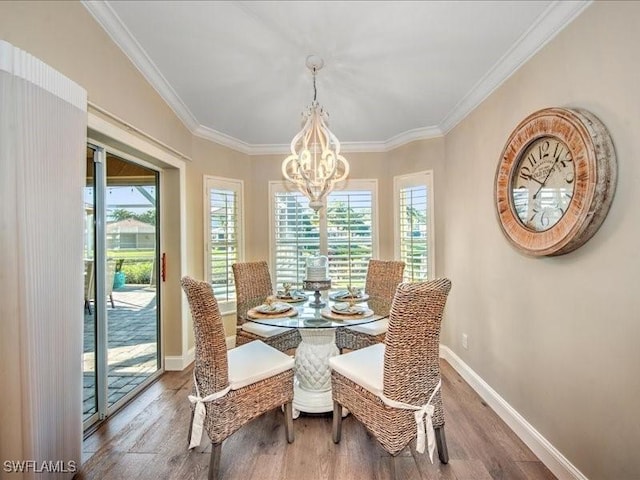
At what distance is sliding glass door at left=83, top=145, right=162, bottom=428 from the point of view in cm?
219

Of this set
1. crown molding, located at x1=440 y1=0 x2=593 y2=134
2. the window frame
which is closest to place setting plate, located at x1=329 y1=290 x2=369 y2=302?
the window frame

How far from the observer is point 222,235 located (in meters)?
3.73

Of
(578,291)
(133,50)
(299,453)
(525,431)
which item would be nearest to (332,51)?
(133,50)

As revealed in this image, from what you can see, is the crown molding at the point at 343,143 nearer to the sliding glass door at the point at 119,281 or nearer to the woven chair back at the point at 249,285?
the sliding glass door at the point at 119,281

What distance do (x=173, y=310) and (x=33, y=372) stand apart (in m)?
1.71

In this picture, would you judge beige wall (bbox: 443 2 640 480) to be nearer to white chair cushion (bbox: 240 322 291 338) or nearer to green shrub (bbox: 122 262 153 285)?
white chair cushion (bbox: 240 322 291 338)

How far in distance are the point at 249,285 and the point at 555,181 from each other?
259 cm

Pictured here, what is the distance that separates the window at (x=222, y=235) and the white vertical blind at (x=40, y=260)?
1877mm

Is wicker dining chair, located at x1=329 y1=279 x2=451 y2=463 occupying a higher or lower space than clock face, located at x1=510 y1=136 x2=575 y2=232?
lower

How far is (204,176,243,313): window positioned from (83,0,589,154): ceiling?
85 cm

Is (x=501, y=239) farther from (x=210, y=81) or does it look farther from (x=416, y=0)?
(x=210, y=81)

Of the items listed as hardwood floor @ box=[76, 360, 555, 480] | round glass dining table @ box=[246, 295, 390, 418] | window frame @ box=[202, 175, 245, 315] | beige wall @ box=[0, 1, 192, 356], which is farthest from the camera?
window frame @ box=[202, 175, 245, 315]

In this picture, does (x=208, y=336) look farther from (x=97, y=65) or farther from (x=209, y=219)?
(x=209, y=219)

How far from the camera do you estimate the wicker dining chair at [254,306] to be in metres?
2.67
